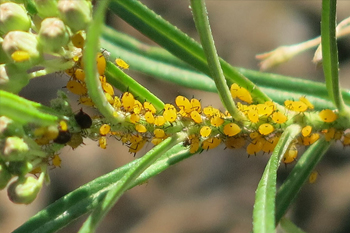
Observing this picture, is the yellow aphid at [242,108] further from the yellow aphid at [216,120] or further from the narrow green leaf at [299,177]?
the narrow green leaf at [299,177]

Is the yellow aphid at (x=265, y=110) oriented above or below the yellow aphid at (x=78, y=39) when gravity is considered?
below

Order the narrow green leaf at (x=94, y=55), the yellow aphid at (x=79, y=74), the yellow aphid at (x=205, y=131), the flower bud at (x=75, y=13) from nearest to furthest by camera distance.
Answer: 1. the narrow green leaf at (x=94, y=55)
2. the flower bud at (x=75, y=13)
3. the yellow aphid at (x=79, y=74)
4. the yellow aphid at (x=205, y=131)

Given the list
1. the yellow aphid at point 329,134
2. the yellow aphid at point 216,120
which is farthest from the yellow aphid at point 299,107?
the yellow aphid at point 216,120

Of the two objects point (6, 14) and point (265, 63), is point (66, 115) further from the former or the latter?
point (265, 63)

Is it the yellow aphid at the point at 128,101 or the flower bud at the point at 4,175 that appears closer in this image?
the flower bud at the point at 4,175

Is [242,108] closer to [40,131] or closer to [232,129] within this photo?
[232,129]

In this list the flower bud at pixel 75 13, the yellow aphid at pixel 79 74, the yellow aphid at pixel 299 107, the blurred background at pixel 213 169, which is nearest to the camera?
the flower bud at pixel 75 13

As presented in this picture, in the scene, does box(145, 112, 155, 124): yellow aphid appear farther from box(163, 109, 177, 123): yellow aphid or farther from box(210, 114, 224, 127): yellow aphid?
box(210, 114, 224, 127): yellow aphid

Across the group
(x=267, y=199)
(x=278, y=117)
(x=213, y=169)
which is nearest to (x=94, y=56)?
(x=267, y=199)
